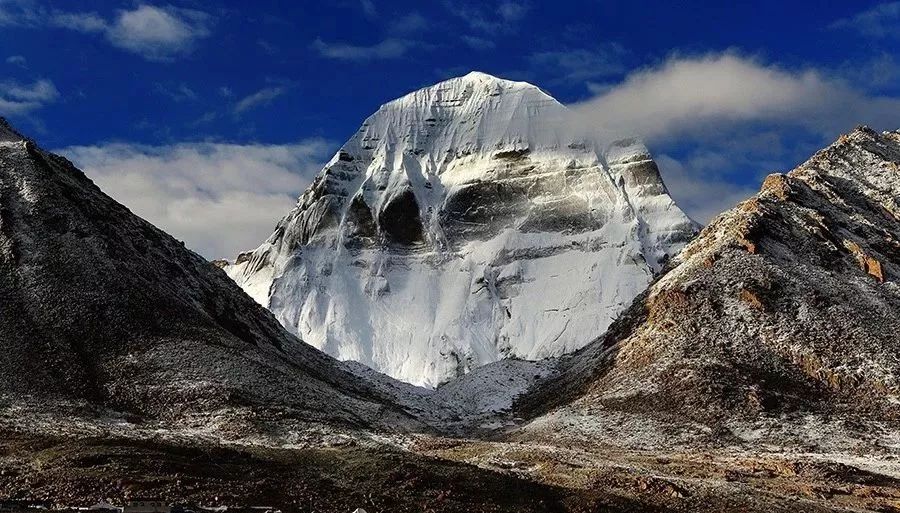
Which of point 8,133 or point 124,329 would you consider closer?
point 124,329

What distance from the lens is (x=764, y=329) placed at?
86.2 metres

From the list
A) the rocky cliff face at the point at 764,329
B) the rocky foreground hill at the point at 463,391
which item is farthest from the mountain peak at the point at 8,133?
the rocky cliff face at the point at 764,329

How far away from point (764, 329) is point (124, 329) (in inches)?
2280

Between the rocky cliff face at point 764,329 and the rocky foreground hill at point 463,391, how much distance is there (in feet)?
0.84

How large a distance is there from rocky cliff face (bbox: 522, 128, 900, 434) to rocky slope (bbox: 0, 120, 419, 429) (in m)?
23.1

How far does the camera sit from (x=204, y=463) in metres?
45.1

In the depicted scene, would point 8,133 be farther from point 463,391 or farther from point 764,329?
point 764,329

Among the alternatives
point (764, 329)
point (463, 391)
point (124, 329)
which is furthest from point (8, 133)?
point (764, 329)

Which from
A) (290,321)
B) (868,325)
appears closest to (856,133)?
(868,325)

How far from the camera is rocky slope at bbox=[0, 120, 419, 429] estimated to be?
69750mm

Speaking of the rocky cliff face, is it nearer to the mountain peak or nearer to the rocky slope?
the rocky slope

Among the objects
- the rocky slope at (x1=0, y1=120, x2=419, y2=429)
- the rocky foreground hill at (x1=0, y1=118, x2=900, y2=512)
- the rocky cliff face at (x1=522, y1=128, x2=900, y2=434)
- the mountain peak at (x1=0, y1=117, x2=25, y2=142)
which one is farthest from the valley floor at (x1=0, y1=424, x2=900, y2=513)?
the mountain peak at (x1=0, y1=117, x2=25, y2=142)

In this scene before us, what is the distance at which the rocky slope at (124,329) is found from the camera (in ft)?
229

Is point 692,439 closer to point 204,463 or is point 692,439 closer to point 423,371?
point 204,463
